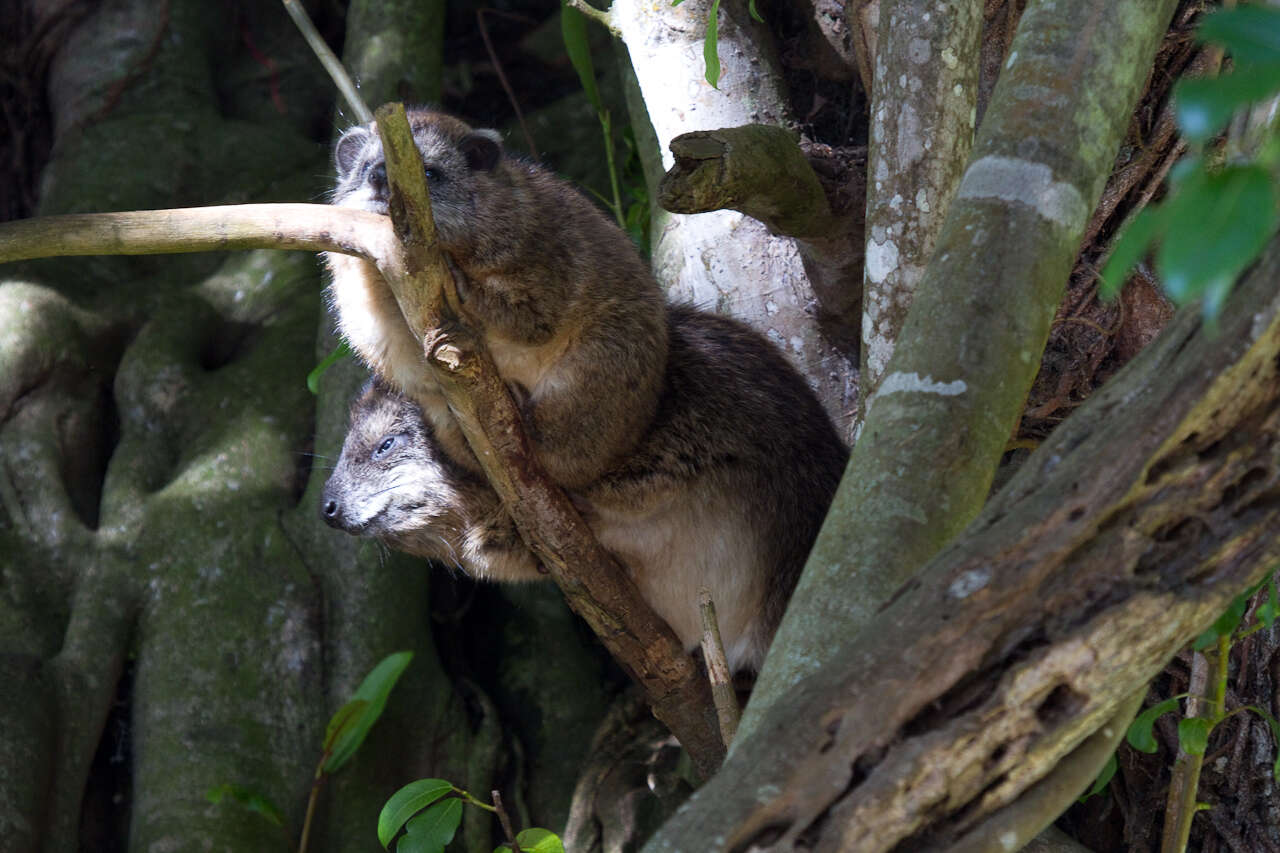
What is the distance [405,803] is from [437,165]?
1766mm

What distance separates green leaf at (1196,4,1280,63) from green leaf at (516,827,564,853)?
108 inches

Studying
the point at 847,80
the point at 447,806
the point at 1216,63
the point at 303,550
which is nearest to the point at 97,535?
the point at 303,550

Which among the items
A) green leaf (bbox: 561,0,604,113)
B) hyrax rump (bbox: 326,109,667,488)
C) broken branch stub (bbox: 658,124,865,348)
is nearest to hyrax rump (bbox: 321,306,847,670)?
hyrax rump (bbox: 326,109,667,488)

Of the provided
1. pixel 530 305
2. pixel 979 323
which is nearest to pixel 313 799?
pixel 530 305

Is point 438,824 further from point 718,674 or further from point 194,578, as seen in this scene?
point 194,578

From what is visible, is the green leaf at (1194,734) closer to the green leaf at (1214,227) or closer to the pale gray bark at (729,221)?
the pale gray bark at (729,221)

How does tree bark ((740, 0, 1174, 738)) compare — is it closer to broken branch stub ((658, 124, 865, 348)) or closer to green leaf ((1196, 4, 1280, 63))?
broken branch stub ((658, 124, 865, 348))

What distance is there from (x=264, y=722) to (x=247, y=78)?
363 centimetres

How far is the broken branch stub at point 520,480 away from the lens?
266 centimetres

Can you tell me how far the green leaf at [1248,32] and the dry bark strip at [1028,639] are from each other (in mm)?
609

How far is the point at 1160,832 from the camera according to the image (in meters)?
3.71

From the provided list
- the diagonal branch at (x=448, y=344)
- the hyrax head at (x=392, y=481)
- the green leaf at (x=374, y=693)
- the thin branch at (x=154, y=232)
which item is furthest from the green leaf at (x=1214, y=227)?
the hyrax head at (x=392, y=481)

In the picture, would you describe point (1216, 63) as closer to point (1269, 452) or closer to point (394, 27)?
point (1269, 452)

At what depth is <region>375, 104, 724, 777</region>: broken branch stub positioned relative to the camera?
2.66 metres
